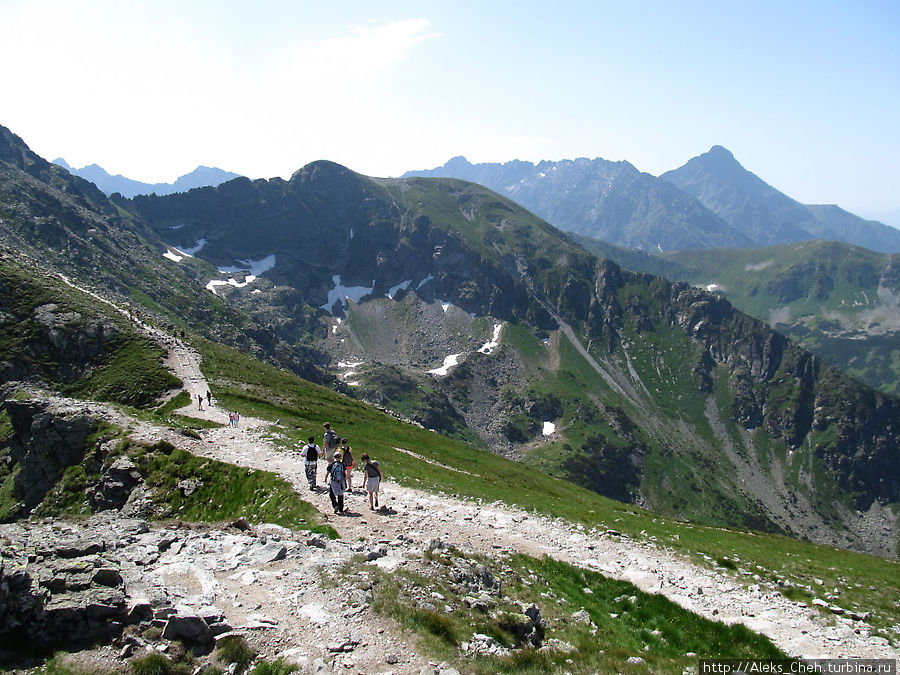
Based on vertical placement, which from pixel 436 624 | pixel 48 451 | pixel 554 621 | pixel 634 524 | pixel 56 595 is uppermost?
pixel 436 624

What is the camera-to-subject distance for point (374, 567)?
52.5 ft

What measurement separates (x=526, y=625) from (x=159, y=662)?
31.5 feet

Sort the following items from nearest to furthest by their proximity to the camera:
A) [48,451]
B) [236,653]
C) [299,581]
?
[236,653] → [299,581] → [48,451]

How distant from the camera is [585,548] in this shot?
25.4 m

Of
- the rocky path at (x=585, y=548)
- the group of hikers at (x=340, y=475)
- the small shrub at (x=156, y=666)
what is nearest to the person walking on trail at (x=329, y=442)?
the rocky path at (x=585, y=548)

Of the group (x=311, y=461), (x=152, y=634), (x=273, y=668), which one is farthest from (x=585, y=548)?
(x=152, y=634)

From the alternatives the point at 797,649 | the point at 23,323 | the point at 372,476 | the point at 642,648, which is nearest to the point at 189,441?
the point at 372,476

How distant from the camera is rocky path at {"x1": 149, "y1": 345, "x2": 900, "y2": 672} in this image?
17.3 m

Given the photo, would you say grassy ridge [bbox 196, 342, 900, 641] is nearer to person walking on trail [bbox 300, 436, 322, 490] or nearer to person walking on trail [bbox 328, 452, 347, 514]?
person walking on trail [bbox 300, 436, 322, 490]

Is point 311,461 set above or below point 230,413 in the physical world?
above

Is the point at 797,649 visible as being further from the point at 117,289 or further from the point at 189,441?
the point at 117,289

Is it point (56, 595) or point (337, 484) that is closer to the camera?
point (56, 595)

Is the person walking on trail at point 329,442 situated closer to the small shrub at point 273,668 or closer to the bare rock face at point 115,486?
the bare rock face at point 115,486

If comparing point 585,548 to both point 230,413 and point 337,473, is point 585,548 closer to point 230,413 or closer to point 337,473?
point 337,473
